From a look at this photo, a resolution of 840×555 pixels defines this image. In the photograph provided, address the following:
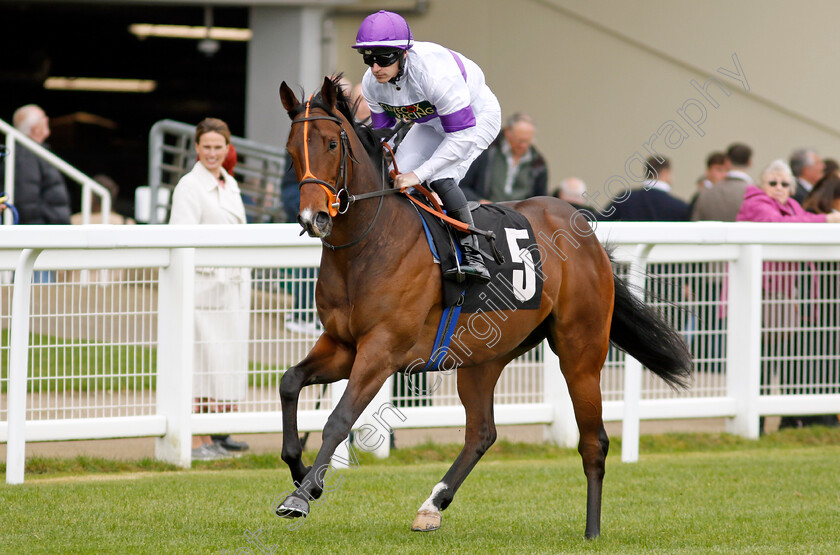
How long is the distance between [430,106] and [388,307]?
0.86 meters

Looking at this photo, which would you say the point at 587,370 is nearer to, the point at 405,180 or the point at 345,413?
the point at 405,180

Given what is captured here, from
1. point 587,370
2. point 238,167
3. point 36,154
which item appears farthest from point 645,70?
point 587,370

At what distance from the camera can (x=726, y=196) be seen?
30.1 ft

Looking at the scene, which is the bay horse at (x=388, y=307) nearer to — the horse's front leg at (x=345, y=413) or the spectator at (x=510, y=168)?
the horse's front leg at (x=345, y=413)

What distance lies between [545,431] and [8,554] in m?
3.69

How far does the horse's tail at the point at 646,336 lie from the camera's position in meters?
A: 5.51

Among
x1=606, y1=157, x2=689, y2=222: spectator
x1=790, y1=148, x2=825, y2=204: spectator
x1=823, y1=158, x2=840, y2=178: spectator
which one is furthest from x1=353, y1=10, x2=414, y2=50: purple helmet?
x1=790, y1=148, x2=825, y2=204: spectator

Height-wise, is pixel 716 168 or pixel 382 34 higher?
pixel 716 168

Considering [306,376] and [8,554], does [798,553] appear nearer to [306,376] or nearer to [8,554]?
[306,376]

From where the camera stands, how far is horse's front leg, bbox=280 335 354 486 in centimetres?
432

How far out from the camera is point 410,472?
614 centimetres

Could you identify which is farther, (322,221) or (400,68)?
(400,68)

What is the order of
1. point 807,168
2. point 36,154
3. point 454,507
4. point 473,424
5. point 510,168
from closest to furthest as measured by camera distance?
1. point 473,424
2. point 454,507
3. point 36,154
4. point 510,168
5. point 807,168

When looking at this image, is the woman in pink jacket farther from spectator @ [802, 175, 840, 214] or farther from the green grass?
the green grass
